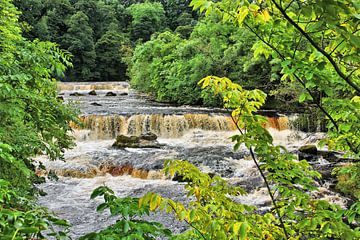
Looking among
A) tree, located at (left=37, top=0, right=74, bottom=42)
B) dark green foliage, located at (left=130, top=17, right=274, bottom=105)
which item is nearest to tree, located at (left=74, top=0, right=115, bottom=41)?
tree, located at (left=37, top=0, right=74, bottom=42)

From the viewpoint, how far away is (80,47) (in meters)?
36.9

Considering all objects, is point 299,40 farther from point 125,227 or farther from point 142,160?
point 142,160

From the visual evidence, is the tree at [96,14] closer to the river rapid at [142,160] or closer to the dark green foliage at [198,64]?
the dark green foliage at [198,64]

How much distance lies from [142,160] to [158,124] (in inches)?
149

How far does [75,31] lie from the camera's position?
3794 centimetres

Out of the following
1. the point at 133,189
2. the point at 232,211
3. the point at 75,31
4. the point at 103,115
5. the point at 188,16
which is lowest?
the point at 133,189

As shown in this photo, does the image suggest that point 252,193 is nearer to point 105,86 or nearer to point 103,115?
point 103,115

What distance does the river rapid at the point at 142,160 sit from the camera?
720 centimetres

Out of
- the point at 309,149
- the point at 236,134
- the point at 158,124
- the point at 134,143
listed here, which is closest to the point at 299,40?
the point at 236,134

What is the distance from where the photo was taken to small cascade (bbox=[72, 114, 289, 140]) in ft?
43.2

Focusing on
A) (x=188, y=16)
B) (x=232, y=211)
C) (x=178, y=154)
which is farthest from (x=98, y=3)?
(x=232, y=211)

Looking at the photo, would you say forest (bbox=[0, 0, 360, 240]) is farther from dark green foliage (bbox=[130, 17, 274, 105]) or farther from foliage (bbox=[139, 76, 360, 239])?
dark green foliage (bbox=[130, 17, 274, 105])

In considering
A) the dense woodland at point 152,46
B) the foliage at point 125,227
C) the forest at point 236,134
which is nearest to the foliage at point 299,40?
the forest at point 236,134

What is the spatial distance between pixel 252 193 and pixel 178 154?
3.56 metres
